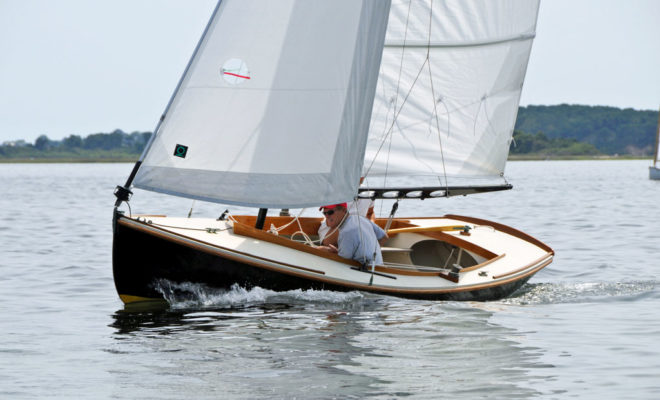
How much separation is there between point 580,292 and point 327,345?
463 cm

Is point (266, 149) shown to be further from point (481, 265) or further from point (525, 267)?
point (525, 267)

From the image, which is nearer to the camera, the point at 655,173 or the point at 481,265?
the point at 481,265

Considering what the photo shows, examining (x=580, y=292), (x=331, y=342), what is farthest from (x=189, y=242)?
(x=580, y=292)

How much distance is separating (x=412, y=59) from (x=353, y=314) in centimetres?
371

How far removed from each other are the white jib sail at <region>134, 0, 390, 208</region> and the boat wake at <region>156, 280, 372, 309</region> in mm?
978

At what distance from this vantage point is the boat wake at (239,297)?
9.52 meters

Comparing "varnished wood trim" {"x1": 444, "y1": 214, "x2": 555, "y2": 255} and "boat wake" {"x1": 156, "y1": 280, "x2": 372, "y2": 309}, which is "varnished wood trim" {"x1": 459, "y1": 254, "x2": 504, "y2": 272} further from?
"boat wake" {"x1": 156, "y1": 280, "x2": 372, "y2": 309}

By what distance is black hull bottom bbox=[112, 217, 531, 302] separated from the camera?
9219mm

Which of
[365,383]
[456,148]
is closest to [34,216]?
[456,148]

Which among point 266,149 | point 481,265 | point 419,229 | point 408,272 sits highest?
point 266,149

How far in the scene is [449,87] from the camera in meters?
11.8

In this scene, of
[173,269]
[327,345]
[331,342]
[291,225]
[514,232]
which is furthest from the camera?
[514,232]

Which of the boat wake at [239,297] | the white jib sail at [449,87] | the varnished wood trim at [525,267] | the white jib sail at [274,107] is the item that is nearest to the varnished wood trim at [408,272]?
the boat wake at [239,297]

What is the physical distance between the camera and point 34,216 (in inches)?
1020
